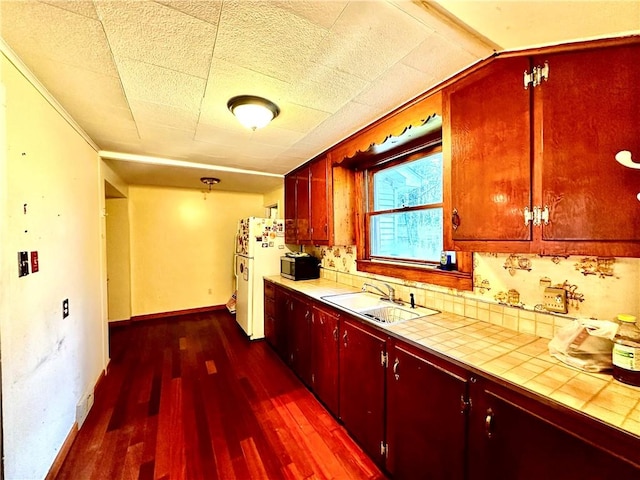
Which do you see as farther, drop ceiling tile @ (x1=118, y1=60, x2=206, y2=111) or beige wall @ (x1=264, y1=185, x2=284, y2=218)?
beige wall @ (x1=264, y1=185, x2=284, y2=218)

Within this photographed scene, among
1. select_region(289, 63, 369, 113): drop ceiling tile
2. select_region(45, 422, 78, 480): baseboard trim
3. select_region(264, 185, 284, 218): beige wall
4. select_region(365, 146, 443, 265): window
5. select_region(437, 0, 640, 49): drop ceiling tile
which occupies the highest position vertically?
select_region(289, 63, 369, 113): drop ceiling tile

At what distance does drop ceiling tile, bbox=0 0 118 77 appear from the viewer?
1.00 metres

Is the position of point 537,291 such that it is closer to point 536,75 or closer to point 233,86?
point 536,75

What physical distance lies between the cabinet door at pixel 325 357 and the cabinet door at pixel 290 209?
1469 mm

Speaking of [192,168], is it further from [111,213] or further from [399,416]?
[399,416]

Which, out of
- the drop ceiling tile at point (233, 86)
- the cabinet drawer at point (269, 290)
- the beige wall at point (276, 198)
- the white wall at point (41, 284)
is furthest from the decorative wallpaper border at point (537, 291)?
the beige wall at point (276, 198)

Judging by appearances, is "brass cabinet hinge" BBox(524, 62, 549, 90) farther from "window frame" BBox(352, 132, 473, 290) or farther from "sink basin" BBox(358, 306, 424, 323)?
"sink basin" BBox(358, 306, 424, 323)

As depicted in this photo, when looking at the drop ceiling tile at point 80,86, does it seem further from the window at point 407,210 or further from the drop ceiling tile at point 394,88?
the window at point 407,210

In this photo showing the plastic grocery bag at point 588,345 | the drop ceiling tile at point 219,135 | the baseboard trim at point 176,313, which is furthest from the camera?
the baseboard trim at point 176,313

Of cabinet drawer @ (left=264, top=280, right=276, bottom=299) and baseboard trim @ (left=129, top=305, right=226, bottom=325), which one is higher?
cabinet drawer @ (left=264, top=280, right=276, bottom=299)

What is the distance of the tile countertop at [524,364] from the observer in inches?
31.9

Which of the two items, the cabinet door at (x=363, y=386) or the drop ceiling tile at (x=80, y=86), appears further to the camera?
the cabinet door at (x=363, y=386)

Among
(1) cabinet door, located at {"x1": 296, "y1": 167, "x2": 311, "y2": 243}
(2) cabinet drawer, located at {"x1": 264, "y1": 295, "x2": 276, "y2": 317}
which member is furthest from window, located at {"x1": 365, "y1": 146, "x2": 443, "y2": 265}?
(2) cabinet drawer, located at {"x1": 264, "y1": 295, "x2": 276, "y2": 317}

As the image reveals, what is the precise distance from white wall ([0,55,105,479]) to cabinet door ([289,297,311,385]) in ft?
5.52
